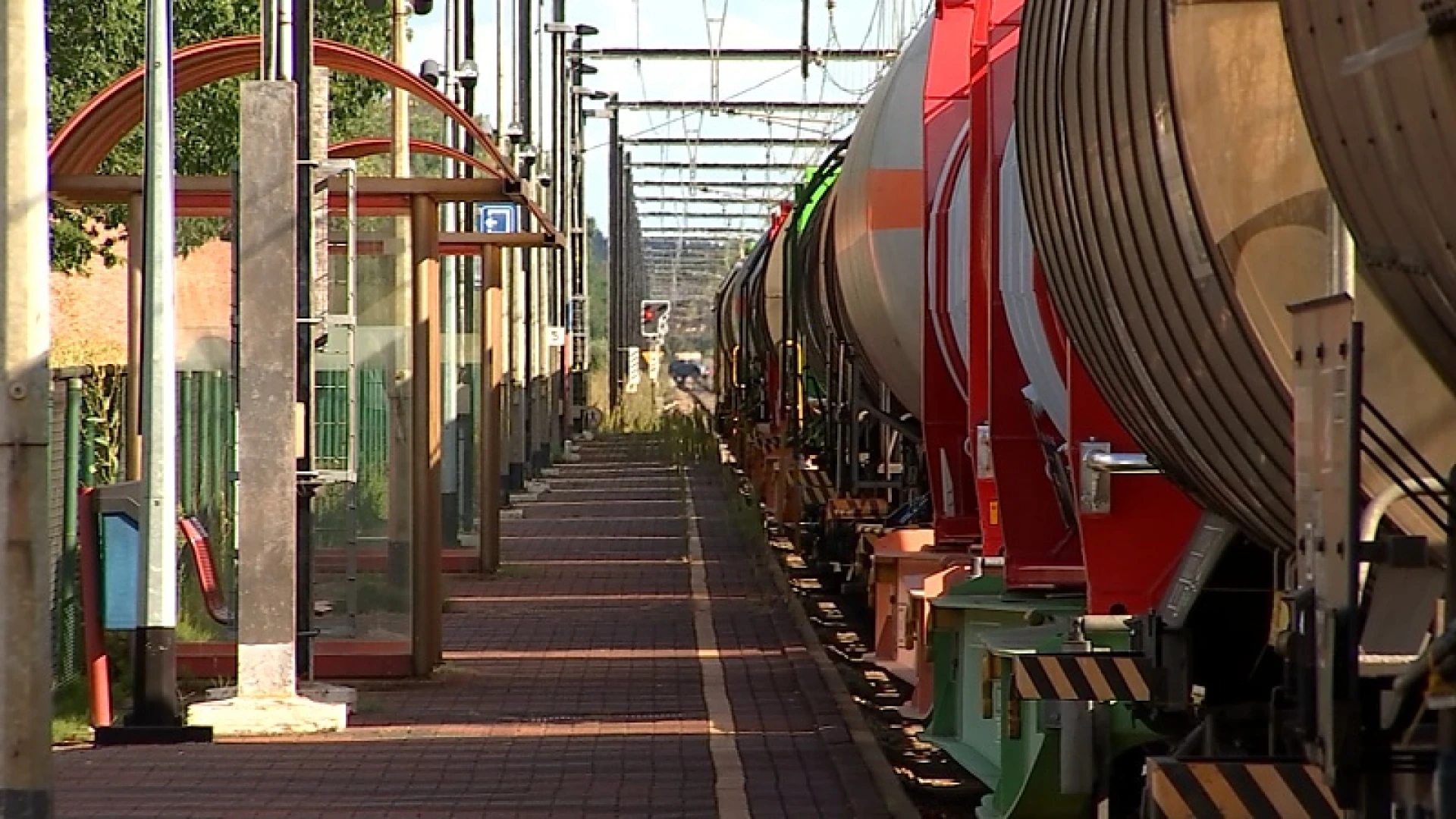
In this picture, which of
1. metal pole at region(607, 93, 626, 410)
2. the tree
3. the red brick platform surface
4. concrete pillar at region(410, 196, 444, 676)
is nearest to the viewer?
the red brick platform surface

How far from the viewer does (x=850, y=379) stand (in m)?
18.2

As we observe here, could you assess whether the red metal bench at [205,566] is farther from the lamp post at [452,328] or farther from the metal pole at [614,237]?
the metal pole at [614,237]

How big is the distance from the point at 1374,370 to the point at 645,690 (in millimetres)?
9896

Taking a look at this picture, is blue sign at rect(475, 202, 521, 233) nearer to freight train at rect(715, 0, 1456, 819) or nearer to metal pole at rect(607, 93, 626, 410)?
freight train at rect(715, 0, 1456, 819)

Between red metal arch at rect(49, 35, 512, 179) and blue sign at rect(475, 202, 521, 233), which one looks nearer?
red metal arch at rect(49, 35, 512, 179)

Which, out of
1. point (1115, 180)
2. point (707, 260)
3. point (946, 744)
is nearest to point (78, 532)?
point (946, 744)

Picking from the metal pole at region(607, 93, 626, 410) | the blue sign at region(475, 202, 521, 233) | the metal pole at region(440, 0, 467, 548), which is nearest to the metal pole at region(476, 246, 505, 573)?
the metal pole at region(440, 0, 467, 548)

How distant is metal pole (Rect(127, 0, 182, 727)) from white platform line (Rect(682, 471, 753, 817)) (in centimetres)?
255

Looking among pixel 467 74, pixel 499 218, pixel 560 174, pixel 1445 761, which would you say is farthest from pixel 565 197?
pixel 1445 761

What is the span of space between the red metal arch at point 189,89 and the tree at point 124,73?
17.4 metres

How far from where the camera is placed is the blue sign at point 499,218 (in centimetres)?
1930

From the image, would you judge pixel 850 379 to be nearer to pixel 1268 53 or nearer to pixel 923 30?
pixel 923 30

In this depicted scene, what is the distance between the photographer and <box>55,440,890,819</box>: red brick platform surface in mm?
10586

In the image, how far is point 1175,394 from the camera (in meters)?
6.50
